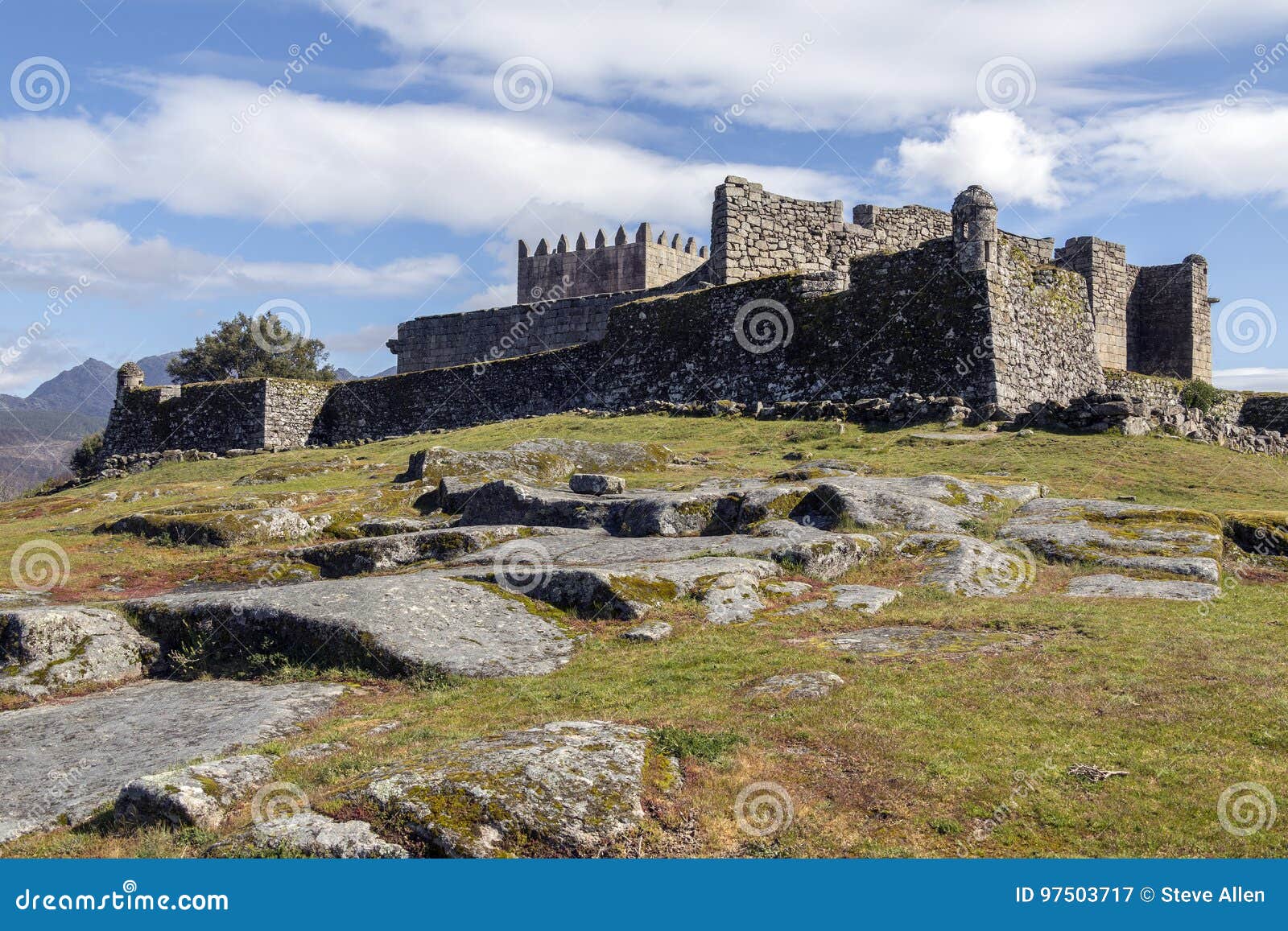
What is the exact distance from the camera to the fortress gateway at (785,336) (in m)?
26.1

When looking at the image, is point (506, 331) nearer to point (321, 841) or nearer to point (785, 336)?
point (785, 336)

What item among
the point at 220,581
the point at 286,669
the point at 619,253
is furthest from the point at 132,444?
the point at 286,669

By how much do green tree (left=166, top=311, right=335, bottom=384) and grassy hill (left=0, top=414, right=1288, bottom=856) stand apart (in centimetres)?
5726

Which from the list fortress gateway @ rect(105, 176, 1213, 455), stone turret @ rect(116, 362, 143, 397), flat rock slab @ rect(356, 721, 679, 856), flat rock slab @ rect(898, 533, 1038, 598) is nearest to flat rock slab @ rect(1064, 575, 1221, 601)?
flat rock slab @ rect(898, 533, 1038, 598)

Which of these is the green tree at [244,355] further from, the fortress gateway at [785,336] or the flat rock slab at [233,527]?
the flat rock slab at [233,527]

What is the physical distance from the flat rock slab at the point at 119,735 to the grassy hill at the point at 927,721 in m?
0.38

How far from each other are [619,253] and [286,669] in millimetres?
43659

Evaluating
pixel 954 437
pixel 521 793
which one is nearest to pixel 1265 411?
pixel 954 437

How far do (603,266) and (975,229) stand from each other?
2878 centimetres

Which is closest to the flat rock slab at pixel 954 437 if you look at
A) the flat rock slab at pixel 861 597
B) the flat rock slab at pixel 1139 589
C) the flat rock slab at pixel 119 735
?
the flat rock slab at pixel 1139 589

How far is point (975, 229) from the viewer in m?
26.0

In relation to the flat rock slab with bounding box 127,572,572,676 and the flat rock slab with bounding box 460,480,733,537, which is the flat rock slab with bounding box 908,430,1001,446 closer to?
the flat rock slab with bounding box 460,480,733,537

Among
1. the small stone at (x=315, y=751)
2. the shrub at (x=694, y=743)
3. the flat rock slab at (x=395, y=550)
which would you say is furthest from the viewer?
the flat rock slab at (x=395, y=550)

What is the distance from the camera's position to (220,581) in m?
14.4
